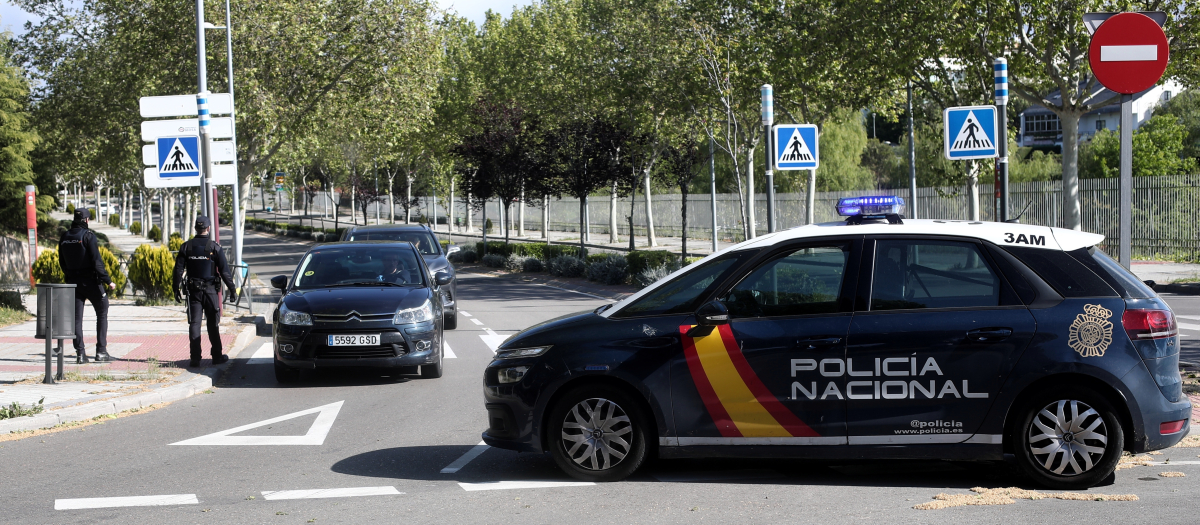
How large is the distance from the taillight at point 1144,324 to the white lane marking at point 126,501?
5300 mm

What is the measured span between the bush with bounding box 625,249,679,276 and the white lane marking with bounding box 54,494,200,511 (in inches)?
698

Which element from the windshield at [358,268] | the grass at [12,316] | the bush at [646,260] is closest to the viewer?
the windshield at [358,268]

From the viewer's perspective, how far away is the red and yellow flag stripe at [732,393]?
5.92m

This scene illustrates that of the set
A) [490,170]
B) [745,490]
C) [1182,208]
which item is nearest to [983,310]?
[745,490]

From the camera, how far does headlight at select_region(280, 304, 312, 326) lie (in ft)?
34.6

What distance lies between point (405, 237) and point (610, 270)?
8926mm

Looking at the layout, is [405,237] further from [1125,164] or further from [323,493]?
[1125,164]

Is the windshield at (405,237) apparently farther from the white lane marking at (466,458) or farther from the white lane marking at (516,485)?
the white lane marking at (516,485)

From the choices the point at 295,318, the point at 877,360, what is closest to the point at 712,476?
the point at 877,360

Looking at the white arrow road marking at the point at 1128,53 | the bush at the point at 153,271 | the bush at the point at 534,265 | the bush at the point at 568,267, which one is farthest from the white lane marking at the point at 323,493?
the bush at the point at 534,265

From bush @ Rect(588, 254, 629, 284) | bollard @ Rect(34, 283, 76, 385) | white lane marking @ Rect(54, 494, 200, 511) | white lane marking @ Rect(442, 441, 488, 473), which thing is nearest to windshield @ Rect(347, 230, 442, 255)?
bollard @ Rect(34, 283, 76, 385)

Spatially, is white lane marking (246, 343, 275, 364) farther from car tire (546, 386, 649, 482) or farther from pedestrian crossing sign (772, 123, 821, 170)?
car tire (546, 386, 649, 482)

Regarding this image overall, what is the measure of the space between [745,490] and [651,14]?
109ft

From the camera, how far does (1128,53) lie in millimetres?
7848
